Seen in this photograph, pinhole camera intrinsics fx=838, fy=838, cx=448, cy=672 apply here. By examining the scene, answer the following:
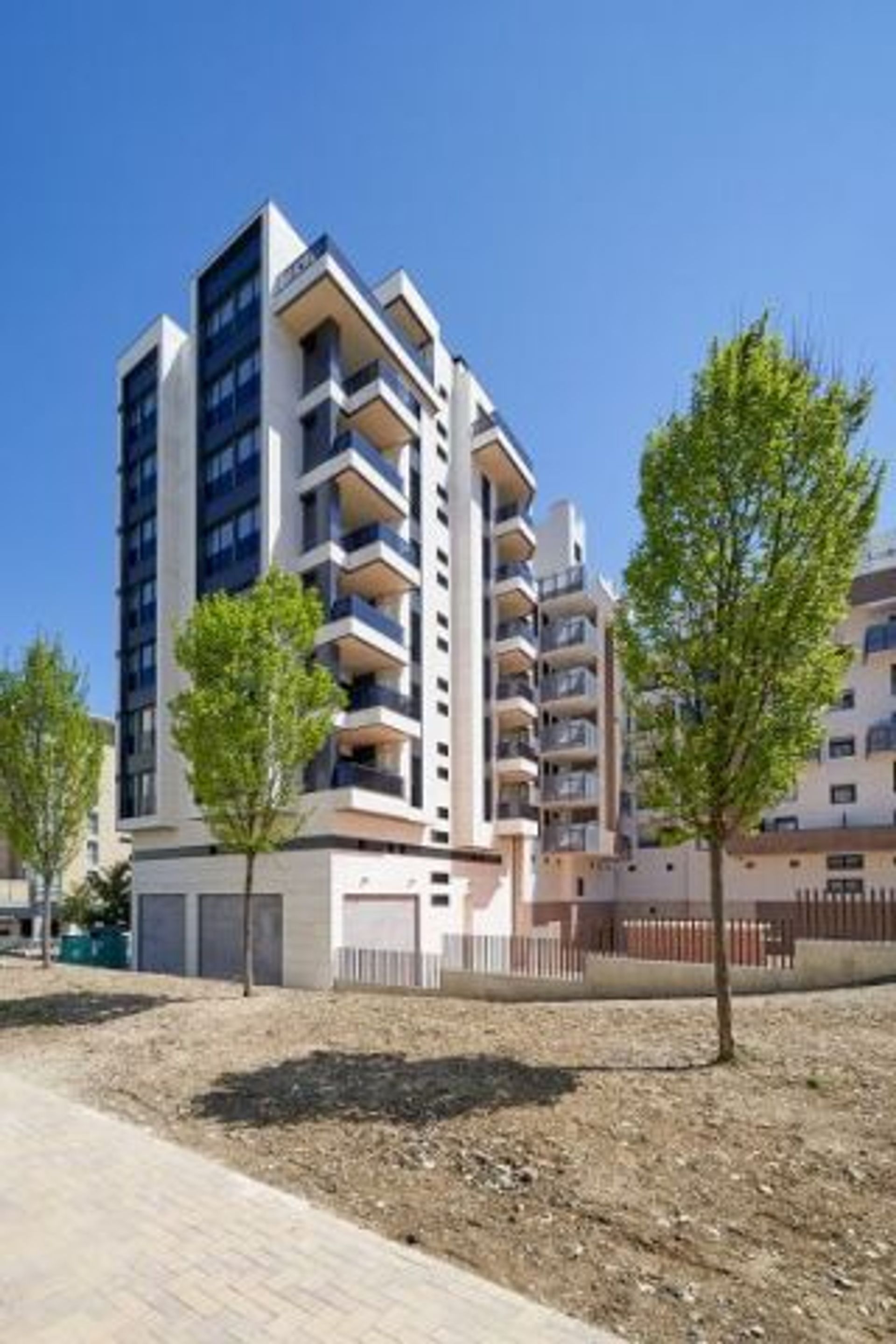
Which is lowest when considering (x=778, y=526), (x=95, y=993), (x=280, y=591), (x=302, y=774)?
(x=95, y=993)

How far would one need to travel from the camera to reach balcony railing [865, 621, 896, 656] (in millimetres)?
40062

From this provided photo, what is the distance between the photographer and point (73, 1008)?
1795 cm

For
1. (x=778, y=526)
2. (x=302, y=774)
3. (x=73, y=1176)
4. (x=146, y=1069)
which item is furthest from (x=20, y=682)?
(x=778, y=526)

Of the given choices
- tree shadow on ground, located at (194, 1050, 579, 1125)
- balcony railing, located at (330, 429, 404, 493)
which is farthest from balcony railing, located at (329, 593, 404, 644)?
tree shadow on ground, located at (194, 1050, 579, 1125)

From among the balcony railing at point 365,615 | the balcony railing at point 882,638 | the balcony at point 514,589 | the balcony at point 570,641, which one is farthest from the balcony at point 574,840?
the balcony railing at point 365,615

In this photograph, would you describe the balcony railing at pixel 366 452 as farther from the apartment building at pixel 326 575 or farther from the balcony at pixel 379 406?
the balcony at pixel 379 406

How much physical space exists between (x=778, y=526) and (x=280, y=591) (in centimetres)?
1203

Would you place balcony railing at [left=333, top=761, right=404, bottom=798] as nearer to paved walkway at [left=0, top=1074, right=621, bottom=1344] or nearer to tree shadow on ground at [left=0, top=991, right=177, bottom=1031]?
tree shadow on ground at [left=0, top=991, right=177, bottom=1031]

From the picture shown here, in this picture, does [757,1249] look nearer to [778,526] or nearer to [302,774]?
[778,526]

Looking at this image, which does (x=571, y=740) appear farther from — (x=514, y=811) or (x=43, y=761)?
(x=43, y=761)

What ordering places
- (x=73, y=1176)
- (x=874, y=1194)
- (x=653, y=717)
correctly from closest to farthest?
1. (x=874, y=1194)
2. (x=73, y=1176)
3. (x=653, y=717)

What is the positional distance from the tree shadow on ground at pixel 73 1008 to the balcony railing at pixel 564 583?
3294 cm

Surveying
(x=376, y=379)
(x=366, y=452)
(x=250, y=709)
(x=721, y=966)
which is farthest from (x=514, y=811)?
(x=721, y=966)

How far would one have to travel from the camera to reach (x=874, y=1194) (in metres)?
6.68
